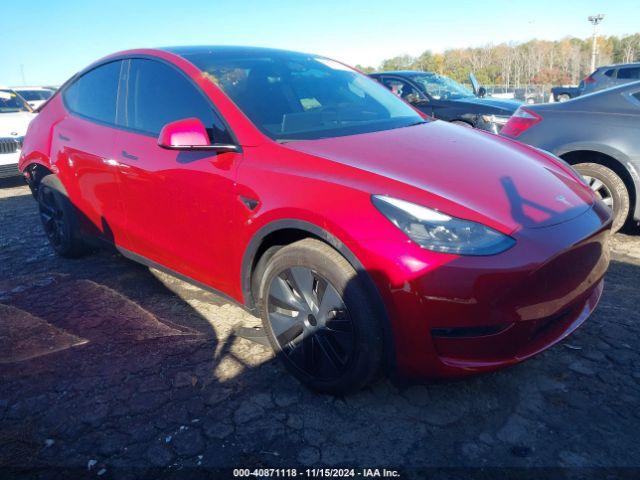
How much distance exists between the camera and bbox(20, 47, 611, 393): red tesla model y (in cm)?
196

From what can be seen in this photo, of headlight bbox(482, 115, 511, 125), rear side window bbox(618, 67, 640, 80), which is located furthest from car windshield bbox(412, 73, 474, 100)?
rear side window bbox(618, 67, 640, 80)

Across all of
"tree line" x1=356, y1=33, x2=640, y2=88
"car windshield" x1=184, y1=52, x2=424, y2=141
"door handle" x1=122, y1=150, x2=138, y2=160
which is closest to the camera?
"car windshield" x1=184, y1=52, x2=424, y2=141

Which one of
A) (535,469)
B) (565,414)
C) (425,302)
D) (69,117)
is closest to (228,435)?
(425,302)

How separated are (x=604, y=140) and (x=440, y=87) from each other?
18.5 feet

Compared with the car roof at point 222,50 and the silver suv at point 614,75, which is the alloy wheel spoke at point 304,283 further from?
the silver suv at point 614,75

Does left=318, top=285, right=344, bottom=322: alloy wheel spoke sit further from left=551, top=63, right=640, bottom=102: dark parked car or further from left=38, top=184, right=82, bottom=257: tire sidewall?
left=551, top=63, right=640, bottom=102: dark parked car

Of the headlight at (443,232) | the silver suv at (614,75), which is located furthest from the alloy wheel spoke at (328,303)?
the silver suv at (614,75)

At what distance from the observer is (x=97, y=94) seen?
12.1 ft

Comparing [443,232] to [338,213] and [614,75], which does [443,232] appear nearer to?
[338,213]

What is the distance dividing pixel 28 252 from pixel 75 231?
114 cm

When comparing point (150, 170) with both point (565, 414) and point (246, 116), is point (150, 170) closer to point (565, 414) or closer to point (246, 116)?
point (246, 116)

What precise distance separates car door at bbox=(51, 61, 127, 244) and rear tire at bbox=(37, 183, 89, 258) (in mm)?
159

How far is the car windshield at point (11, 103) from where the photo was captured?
357 inches

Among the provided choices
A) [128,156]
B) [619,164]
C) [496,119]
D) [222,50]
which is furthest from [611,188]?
[496,119]
